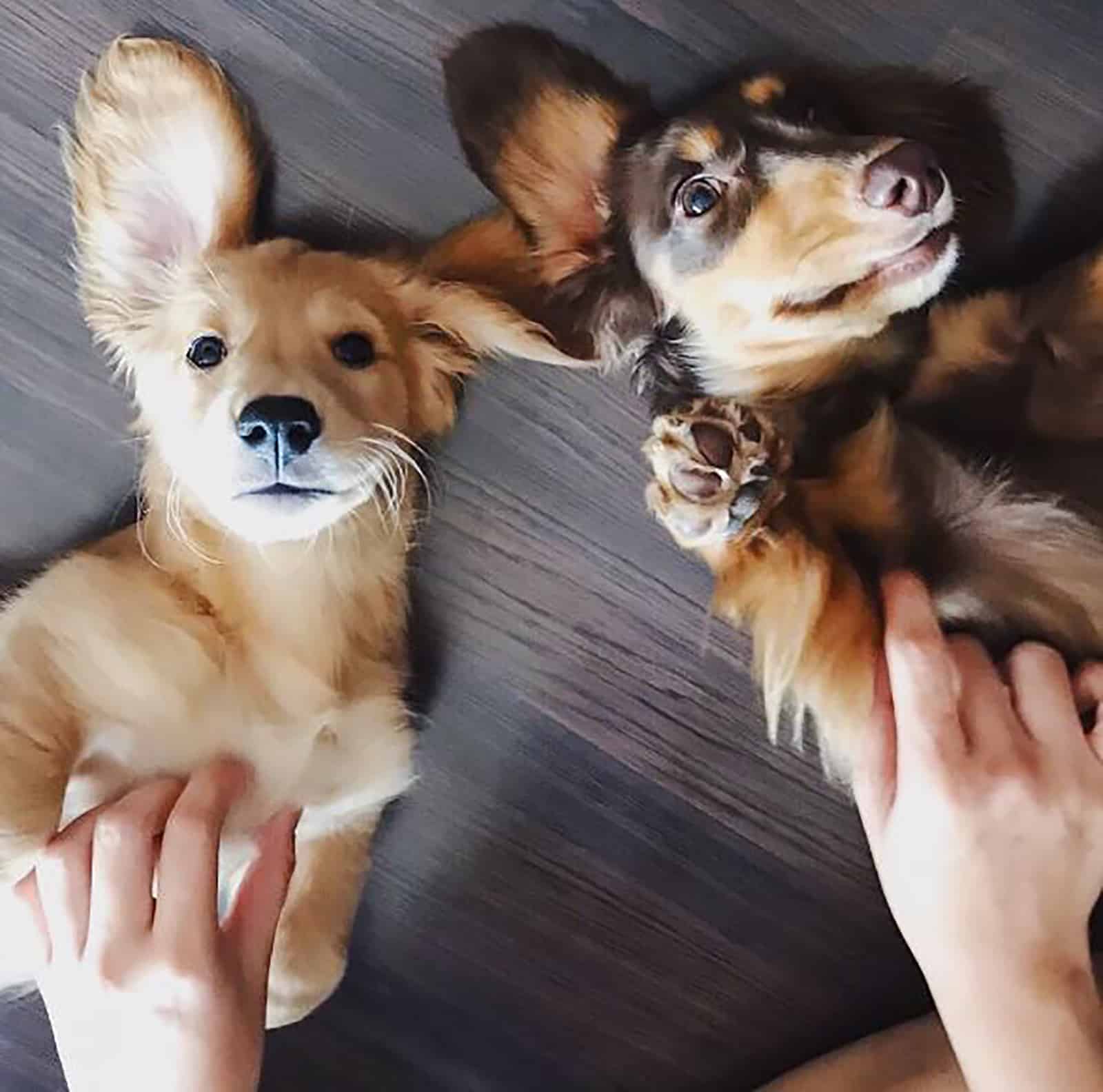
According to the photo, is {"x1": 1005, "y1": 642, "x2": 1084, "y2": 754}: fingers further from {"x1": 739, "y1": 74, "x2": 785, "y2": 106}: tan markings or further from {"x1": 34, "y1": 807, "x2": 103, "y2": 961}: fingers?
{"x1": 34, "y1": 807, "x2": 103, "y2": 961}: fingers

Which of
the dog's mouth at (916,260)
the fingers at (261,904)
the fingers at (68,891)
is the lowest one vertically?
the fingers at (68,891)

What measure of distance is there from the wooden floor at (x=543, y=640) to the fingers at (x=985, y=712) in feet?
1.35

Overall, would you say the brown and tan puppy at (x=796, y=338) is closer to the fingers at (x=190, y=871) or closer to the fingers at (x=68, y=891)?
the fingers at (x=190, y=871)

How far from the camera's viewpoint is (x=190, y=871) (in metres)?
1.60

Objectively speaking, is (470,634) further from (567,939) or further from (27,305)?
(27,305)

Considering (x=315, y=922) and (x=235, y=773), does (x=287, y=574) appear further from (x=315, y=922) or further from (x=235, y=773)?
(x=315, y=922)

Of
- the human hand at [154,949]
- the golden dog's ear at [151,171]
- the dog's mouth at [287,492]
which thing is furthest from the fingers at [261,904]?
the golden dog's ear at [151,171]

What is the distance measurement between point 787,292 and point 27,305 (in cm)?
94

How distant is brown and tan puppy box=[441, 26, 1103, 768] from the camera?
5.16ft

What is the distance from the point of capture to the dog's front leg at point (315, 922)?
1.93m

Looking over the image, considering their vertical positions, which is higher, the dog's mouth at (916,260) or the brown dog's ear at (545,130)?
the dog's mouth at (916,260)

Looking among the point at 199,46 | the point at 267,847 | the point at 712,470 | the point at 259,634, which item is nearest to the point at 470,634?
the point at 259,634

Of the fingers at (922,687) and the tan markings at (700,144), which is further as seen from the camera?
the tan markings at (700,144)

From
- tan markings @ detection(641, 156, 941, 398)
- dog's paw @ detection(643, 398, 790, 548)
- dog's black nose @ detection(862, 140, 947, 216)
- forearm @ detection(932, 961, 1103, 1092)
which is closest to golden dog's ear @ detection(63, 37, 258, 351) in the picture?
tan markings @ detection(641, 156, 941, 398)
